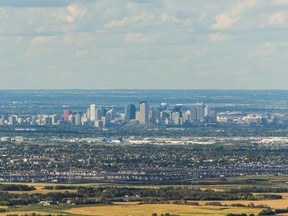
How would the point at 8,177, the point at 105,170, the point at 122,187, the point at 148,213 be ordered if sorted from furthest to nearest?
the point at 105,170 → the point at 8,177 → the point at 122,187 → the point at 148,213

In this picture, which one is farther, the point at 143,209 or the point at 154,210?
the point at 143,209

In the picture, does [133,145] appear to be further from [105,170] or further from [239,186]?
[239,186]

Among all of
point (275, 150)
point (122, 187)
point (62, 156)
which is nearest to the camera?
point (122, 187)

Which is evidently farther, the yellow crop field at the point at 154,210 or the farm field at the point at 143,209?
the farm field at the point at 143,209

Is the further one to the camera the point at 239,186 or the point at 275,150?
the point at 275,150

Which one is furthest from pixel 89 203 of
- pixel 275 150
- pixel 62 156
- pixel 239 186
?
pixel 275 150

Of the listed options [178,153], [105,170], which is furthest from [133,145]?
[105,170]

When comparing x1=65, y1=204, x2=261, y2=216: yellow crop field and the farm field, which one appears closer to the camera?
x1=65, y1=204, x2=261, y2=216: yellow crop field
